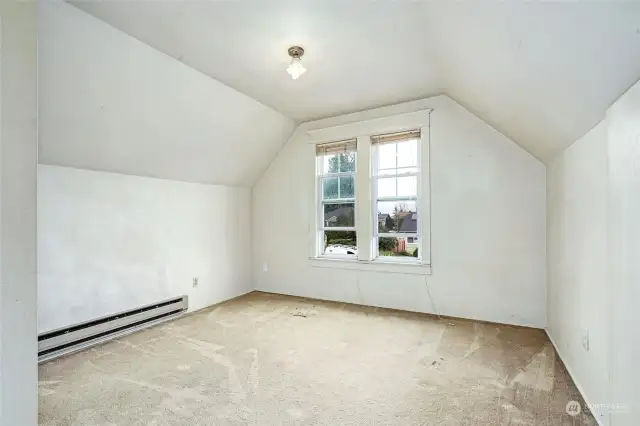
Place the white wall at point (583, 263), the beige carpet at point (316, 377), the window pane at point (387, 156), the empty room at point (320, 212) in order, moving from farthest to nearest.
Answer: the window pane at point (387, 156) < the beige carpet at point (316, 377) < the white wall at point (583, 263) < the empty room at point (320, 212)

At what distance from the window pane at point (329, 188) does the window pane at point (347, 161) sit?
203 mm

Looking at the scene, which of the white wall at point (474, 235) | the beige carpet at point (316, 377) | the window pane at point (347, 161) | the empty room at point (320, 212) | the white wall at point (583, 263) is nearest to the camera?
the empty room at point (320, 212)

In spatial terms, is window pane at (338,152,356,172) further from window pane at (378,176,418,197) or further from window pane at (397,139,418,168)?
window pane at (397,139,418,168)

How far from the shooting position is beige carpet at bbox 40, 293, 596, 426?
1898mm

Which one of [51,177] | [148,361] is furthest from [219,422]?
[51,177]

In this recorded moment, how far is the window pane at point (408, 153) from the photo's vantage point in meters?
4.01

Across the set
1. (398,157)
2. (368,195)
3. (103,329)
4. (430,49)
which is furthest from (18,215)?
(398,157)

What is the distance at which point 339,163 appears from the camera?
4.54m

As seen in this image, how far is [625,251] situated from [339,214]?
3.31 m

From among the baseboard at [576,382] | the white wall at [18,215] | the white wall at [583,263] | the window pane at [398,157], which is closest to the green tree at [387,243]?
the window pane at [398,157]

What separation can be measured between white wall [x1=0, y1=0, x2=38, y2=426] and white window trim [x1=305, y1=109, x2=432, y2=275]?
340 centimetres

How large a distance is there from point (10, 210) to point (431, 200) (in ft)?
11.8

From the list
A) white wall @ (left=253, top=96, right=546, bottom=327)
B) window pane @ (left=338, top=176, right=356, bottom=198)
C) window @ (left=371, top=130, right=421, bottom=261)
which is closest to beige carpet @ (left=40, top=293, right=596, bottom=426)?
white wall @ (left=253, top=96, right=546, bottom=327)

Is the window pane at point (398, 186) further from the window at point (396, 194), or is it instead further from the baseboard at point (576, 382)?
the baseboard at point (576, 382)
